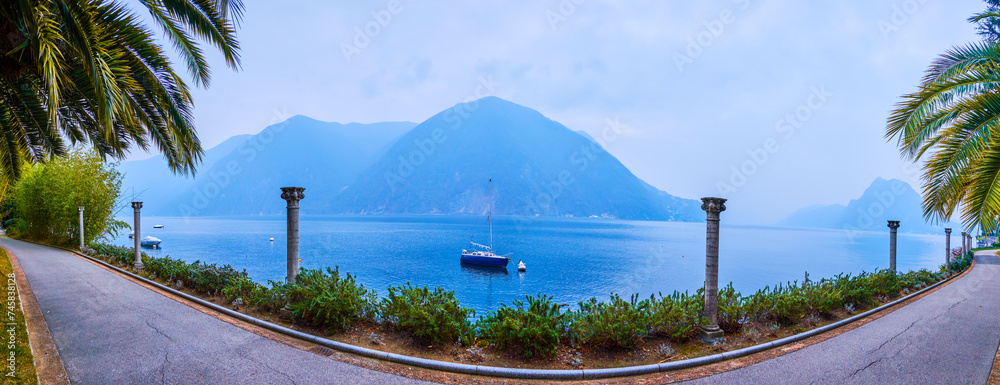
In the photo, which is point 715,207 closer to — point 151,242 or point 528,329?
point 528,329

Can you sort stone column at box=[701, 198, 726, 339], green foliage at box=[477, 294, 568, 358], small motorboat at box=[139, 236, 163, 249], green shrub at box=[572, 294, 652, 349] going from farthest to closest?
small motorboat at box=[139, 236, 163, 249]
stone column at box=[701, 198, 726, 339]
green shrub at box=[572, 294, 652, 349]
green foliage at box=[477, 294, 568, 358]

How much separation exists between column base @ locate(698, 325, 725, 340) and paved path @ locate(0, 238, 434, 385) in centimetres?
460

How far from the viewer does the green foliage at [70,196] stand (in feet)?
61.9

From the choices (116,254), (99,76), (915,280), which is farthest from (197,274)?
(915,280)

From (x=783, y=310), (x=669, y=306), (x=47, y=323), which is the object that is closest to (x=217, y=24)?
(x=47, y=323)

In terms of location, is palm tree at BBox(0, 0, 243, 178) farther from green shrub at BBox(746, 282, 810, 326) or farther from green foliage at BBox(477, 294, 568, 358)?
green shrub at BBox(746, 282, 810, 326)

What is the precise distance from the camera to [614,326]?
5566 mm

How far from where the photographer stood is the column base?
6.18 metres

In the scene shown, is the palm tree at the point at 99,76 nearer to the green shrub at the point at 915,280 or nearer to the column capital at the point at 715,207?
the column capital at the point at 715,207

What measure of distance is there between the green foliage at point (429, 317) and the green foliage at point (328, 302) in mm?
460

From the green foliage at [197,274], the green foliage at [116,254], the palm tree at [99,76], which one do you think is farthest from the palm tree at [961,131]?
the green foliage at [116,254]

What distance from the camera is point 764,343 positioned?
6070 mm

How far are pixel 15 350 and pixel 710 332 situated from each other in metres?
9.52

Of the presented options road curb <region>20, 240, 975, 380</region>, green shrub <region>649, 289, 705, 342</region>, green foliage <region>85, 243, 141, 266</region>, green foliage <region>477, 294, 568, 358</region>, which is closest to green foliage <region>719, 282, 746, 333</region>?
green shrub <region>649, 289, 705, 342</region>
